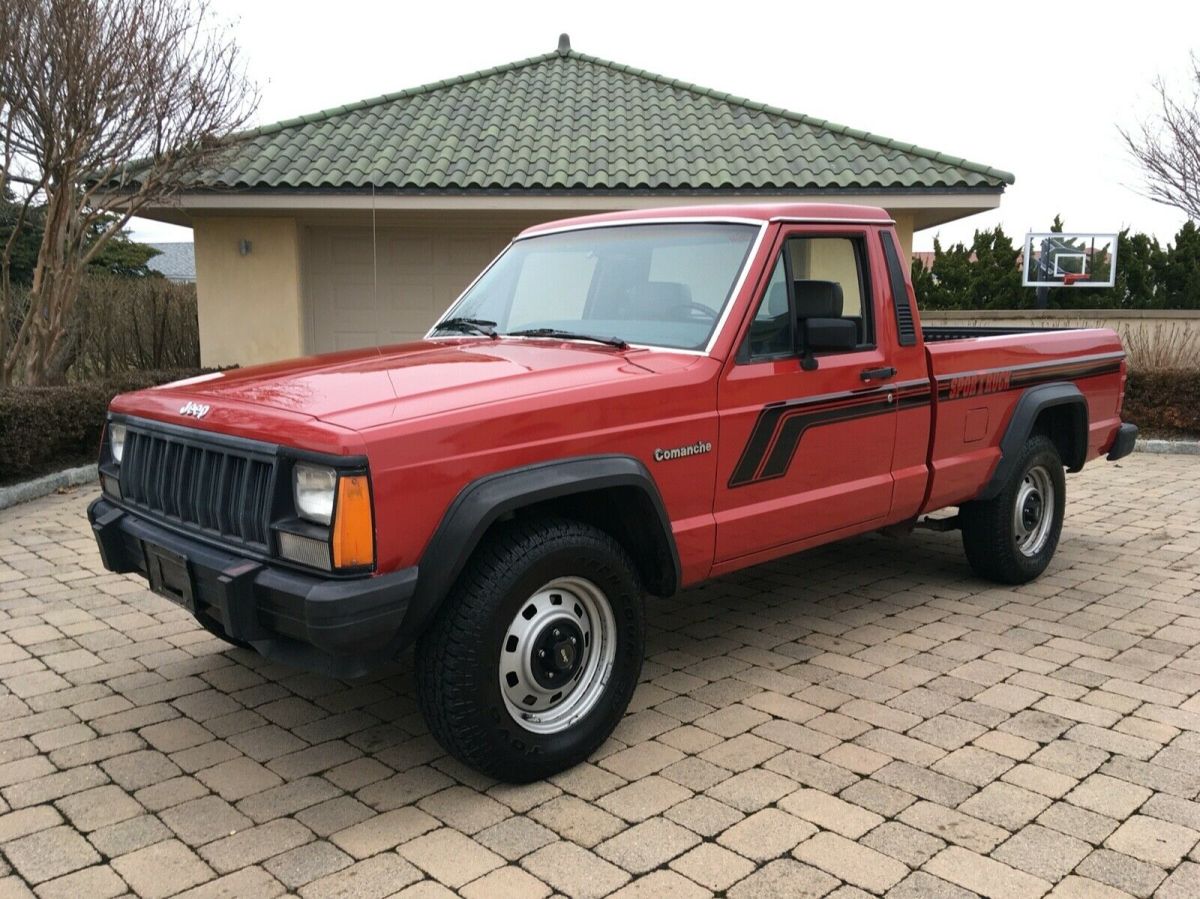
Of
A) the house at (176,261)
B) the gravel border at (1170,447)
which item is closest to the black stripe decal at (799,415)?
the gravel border at (1170,447)

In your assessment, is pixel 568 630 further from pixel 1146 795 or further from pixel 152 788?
pixel 1146 795

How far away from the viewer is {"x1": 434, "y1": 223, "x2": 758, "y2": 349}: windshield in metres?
4.26

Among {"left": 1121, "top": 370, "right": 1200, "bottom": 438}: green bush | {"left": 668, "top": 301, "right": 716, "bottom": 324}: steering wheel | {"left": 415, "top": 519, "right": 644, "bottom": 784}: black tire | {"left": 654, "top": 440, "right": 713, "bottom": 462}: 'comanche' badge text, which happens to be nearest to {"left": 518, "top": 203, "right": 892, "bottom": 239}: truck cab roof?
{"left": 668, "top": 301, "right": 716, "bottom": 324}: steering wheel

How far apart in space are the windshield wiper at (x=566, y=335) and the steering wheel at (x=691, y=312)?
0.88 feet

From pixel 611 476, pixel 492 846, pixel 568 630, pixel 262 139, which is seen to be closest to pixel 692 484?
pixel 611 476

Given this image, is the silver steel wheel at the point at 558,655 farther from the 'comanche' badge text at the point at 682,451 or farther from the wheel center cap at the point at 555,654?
the 'comanche' badge text at the point at 682,451

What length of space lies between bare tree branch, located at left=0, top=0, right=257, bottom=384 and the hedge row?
1.78m

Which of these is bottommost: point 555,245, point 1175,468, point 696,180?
point 1175,468

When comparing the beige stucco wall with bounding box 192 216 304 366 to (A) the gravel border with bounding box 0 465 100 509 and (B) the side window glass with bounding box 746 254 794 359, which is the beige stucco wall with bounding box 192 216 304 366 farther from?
(B) the side window glass with bounding box 746 254 794 359

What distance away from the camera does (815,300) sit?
173 inches

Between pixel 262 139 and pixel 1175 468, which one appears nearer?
pixel 1175 468

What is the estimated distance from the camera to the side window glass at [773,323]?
4.20m

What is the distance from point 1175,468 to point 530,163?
803 centimetres

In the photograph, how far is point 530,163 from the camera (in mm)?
12305
